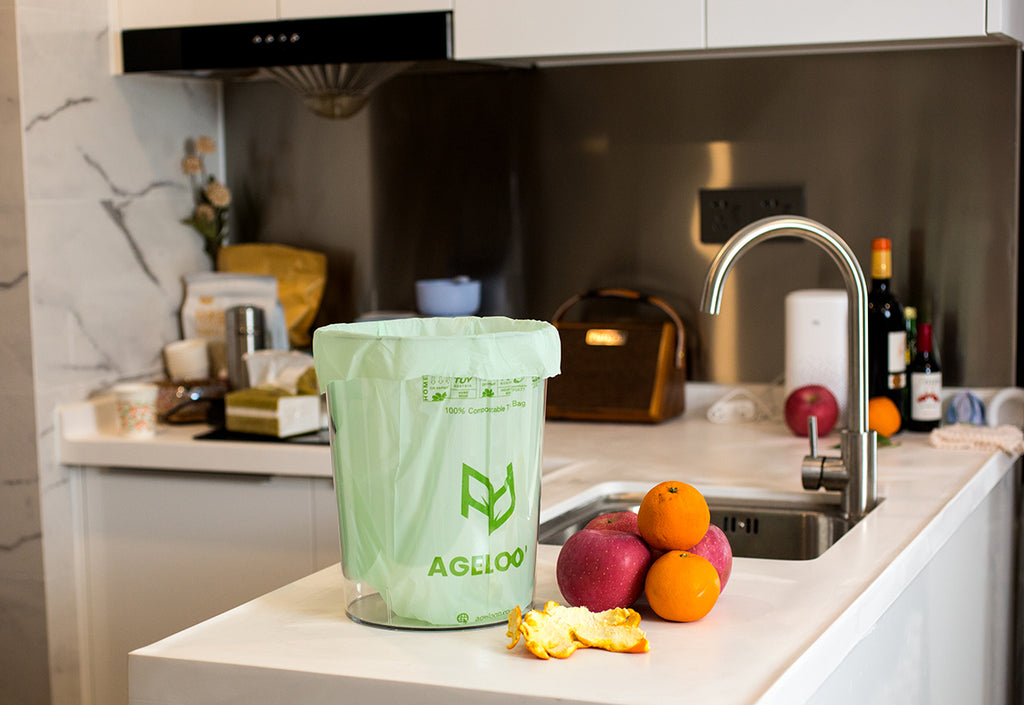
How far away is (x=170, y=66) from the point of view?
229 centimetres

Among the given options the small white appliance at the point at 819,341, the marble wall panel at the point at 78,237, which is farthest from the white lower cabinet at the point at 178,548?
the small white appliance at the point at 819,341

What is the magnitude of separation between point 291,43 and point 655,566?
1514mm

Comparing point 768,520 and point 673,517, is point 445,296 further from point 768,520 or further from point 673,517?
point 673,517

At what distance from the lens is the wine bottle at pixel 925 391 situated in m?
2.12

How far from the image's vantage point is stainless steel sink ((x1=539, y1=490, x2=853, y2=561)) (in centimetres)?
159

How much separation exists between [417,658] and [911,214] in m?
1.62

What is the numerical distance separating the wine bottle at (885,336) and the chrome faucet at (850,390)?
54 centimetres

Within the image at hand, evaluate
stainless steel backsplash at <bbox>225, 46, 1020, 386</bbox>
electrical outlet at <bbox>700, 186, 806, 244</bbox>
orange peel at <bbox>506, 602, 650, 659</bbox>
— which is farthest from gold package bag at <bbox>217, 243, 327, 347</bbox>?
orange peel at <bbox>506, 602, 650, 659</bbox>

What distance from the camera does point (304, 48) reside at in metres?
2.21

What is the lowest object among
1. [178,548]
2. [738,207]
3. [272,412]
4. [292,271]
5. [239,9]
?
[178,548]

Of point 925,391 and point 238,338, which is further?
point 238,338

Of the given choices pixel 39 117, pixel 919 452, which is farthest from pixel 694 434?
pixel 39 117

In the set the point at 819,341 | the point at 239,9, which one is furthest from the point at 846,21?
the point at 239,9

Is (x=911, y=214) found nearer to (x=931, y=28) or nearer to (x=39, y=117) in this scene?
(x=931, y=28)
